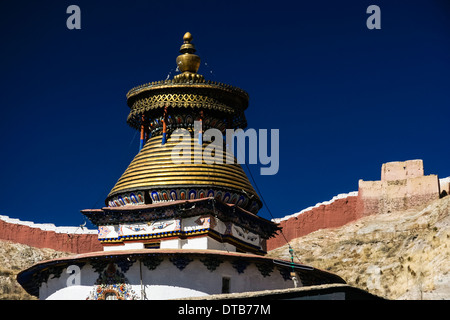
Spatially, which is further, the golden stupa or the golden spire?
the golden spire

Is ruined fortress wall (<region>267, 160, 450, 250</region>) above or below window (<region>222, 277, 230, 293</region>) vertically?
above

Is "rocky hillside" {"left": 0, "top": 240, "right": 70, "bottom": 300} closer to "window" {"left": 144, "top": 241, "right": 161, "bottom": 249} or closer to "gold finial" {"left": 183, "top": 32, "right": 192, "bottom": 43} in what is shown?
"gold finial" {"left": 183, "top": 32, "right": 192, "bottom": 43}

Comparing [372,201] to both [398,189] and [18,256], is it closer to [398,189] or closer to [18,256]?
[398,189]

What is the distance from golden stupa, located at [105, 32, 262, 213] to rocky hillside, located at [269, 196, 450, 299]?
41.5ft

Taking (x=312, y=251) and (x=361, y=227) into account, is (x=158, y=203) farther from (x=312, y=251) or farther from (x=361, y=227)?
(x=361, y=227)

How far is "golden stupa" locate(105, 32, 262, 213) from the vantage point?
23.6m

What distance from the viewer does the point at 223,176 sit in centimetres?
2414

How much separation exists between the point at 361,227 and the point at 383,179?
20.9 feet

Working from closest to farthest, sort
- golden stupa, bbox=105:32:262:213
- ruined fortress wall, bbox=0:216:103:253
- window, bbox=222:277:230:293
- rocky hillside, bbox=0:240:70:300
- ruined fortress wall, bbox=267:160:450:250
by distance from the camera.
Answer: window, bbox=222:277:230:293 < golden stupa, bbox=105:32:262:213 < rocky hillside, bbox=0:240:70:300 < ruined fortress wall, bbox=0:216:103:253 < ruined fortress wall, bbox=267:160:450:250

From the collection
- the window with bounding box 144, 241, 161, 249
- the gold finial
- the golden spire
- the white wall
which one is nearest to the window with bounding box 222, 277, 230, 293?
the white wall

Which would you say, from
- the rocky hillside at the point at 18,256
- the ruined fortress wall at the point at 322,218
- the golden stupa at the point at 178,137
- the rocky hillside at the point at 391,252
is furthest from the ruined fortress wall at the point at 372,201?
the golden stupa at the point at 178,137

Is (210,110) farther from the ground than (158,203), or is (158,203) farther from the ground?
(210,110)

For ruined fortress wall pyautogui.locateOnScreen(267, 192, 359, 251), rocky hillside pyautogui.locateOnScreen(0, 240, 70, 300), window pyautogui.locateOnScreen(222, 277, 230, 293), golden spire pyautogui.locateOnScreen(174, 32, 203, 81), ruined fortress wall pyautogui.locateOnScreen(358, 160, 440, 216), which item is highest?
ruined fortress wall pyautogui.locateOnScreen(358, 160, 440, 216)
